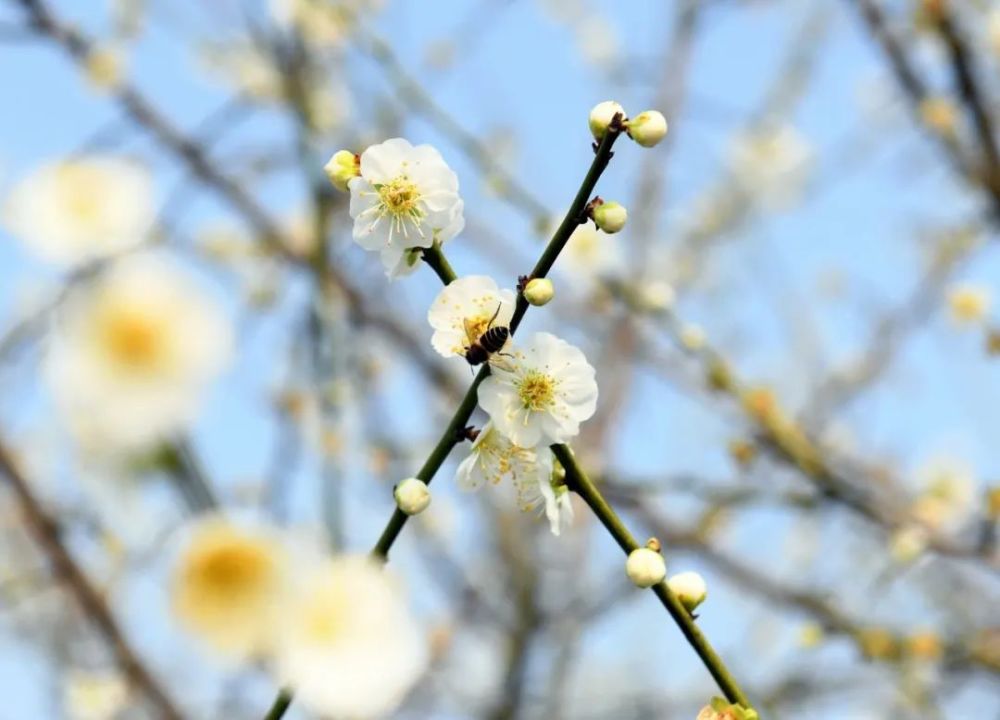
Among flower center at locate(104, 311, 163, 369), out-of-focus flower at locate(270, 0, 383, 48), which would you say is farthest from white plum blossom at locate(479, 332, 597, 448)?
out-of-focus flower at locate(270, 0, 383, 48)

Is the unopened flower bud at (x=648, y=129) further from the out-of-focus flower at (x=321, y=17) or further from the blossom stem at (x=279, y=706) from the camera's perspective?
the out-of-focus flower at (x=321, y=17)

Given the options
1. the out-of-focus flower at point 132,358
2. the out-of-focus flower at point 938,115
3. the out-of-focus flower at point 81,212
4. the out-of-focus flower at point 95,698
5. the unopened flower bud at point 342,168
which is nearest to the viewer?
the out-of-focus flower at point 132,358

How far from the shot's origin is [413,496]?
86 cm

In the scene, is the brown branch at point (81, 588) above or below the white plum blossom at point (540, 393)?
above

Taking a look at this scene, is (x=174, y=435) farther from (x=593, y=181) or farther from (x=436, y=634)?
(x=436, y=634)

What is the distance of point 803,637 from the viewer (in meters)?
2.00

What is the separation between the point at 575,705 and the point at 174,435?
15.6ft

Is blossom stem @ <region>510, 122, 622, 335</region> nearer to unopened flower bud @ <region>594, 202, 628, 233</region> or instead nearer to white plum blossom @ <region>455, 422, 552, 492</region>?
unopened flower bud @ <region>594, 202, 628, 233</region>

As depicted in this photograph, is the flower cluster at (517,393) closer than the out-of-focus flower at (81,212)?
Yes

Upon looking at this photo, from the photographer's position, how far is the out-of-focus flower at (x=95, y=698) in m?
3.27

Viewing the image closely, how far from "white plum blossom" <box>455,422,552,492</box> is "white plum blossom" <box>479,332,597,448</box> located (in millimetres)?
41

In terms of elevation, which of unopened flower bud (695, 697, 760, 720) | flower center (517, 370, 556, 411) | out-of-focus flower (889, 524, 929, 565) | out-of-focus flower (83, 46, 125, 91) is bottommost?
unopened flower bud (695, 697, 760, 720)

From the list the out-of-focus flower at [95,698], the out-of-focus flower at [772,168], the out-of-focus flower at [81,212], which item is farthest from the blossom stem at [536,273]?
the out-of-focus flower at [772,168]

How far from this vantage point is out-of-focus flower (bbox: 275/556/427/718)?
62 centimetres
